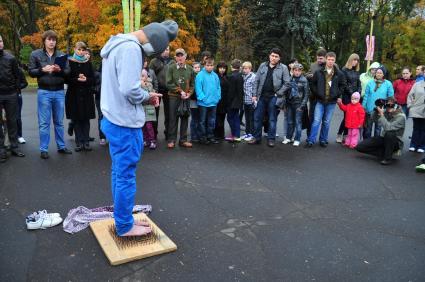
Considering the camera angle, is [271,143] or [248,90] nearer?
[271,143]

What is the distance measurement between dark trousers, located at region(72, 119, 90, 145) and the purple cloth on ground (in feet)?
10.1

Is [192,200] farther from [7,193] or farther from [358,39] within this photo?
[358,39]

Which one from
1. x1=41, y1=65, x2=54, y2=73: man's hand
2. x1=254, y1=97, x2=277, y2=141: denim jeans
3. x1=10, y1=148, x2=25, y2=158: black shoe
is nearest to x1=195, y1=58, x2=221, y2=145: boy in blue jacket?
x1=254, y1=97, x2=277, y2=141: denim jeans

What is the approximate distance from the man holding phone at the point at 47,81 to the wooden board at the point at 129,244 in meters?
3.22

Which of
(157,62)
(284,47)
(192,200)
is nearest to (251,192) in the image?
(192,200)

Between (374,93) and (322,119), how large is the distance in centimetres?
128

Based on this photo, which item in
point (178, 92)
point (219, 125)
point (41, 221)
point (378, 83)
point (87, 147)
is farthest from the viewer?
point (219, 125)

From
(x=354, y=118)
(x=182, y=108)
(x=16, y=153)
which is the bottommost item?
(x=16, y=153)

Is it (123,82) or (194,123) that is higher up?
(123,82)

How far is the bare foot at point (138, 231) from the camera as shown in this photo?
12.9ft

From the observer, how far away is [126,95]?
3.38 metres

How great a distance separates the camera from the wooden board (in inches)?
144

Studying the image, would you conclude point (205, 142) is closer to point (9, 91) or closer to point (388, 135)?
point (388, 135)

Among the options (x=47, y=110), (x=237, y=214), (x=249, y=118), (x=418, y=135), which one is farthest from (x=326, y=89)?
(x=47, y=110)
